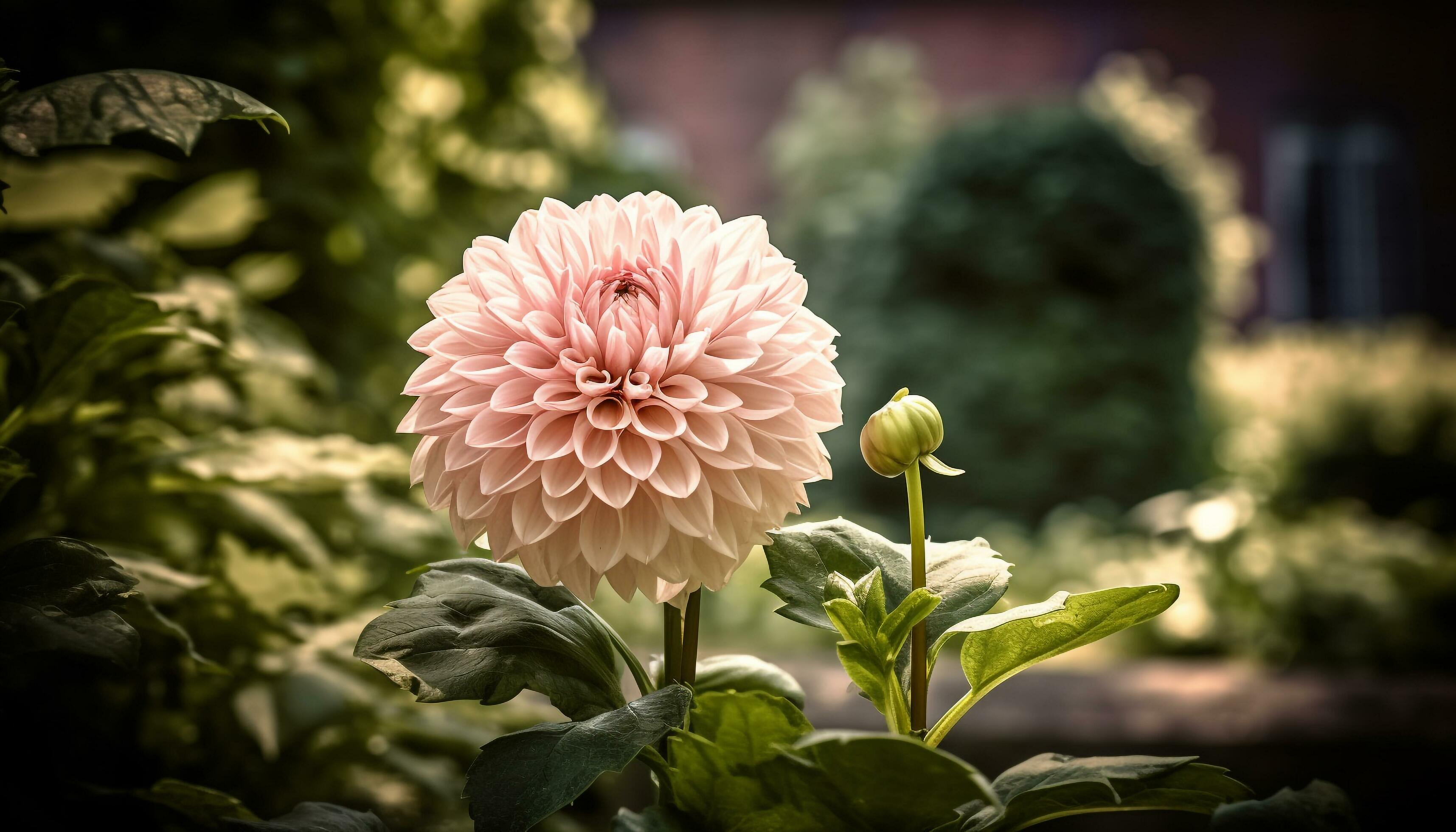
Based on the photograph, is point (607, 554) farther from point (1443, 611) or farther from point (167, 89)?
point (1443, 611)

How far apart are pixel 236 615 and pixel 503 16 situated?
4.95 ft

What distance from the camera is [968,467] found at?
365cm

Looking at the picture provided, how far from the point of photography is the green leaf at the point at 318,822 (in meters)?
0.39

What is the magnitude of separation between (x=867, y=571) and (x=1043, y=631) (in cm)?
9

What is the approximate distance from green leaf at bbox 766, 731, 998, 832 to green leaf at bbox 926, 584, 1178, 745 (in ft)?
0.17

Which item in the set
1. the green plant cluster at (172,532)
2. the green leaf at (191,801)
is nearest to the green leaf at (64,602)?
the green plant cluster at (172,532)

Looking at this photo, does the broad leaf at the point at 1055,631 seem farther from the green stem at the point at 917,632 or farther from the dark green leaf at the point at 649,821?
the dark green leaf at the point at 649,821

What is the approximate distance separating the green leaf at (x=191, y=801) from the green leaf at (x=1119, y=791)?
1.16 ft

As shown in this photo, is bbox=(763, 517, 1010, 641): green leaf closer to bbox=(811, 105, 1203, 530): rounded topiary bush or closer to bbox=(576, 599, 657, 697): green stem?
bbox=(576, 599, 657, 697): green stem

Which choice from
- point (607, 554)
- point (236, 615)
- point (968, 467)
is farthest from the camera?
point (968, 467)

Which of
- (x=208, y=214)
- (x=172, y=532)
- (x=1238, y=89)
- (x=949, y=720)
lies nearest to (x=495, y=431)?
(x=949, y=720)

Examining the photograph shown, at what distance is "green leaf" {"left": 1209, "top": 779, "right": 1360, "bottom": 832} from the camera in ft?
1.11

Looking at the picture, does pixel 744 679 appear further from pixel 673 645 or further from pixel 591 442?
pixel 591 442

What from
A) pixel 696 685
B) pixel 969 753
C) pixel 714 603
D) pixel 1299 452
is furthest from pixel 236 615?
pixel 1299 452
